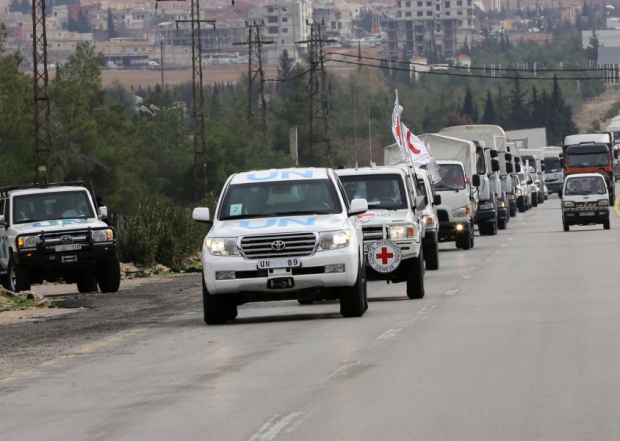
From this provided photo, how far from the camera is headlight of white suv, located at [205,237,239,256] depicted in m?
20.3

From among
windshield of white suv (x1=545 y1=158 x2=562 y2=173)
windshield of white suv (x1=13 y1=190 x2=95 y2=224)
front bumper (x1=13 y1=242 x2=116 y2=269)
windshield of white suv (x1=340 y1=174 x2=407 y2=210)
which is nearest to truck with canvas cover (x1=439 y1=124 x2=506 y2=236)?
windshield of white suv (x1=13 y1=190 x2=95 y2=224)

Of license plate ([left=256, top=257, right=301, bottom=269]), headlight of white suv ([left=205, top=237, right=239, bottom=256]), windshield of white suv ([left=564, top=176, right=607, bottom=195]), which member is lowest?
license plate ([left=256, top=257, right=301, bottom=269])

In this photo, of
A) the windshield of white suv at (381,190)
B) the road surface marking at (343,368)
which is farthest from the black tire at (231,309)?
the road surface marking at (343,368)

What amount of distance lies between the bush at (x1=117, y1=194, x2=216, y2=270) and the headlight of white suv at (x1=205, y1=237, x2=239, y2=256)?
20640 mm

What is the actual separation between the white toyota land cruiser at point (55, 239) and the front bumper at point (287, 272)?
10.4m

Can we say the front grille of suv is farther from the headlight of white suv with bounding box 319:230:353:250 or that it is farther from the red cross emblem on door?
the red cross emblem on door

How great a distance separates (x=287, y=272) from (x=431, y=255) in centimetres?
1356

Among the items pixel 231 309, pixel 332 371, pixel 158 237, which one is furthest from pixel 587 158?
pixel 332 371

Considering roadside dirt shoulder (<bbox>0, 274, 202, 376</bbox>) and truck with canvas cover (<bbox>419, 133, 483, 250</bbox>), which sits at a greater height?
truck with canvas cover (<bbox>419, 133, 483, 250</bbox>)

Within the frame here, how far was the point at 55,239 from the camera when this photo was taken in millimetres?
30391

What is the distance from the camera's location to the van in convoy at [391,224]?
2400 cm

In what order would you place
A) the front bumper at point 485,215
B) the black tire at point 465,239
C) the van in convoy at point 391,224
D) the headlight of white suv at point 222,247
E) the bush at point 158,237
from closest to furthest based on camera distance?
the headlight of white suv at point 222,247 < the van in convoy at point 391,224 < the bush at point 158,237 < the black tire at point 465,239 < the front bumper at point 485,215

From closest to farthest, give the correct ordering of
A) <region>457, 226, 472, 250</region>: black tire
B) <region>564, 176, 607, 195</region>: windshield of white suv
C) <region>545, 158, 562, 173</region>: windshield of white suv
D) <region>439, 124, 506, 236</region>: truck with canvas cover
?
1. <region>457, 226, 472, 250</region>: black tire
2. <region>439, 124, 506, 236</region>: truck with canvas cover
3. <region>564, 176, 607, 195</region>: windshield of white suv
4. <region>545, 158, 562, 173</region>: windshield of white suv

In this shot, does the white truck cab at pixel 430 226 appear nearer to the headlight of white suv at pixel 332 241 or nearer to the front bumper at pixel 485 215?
the headlight of white suv at pixel 332 241
